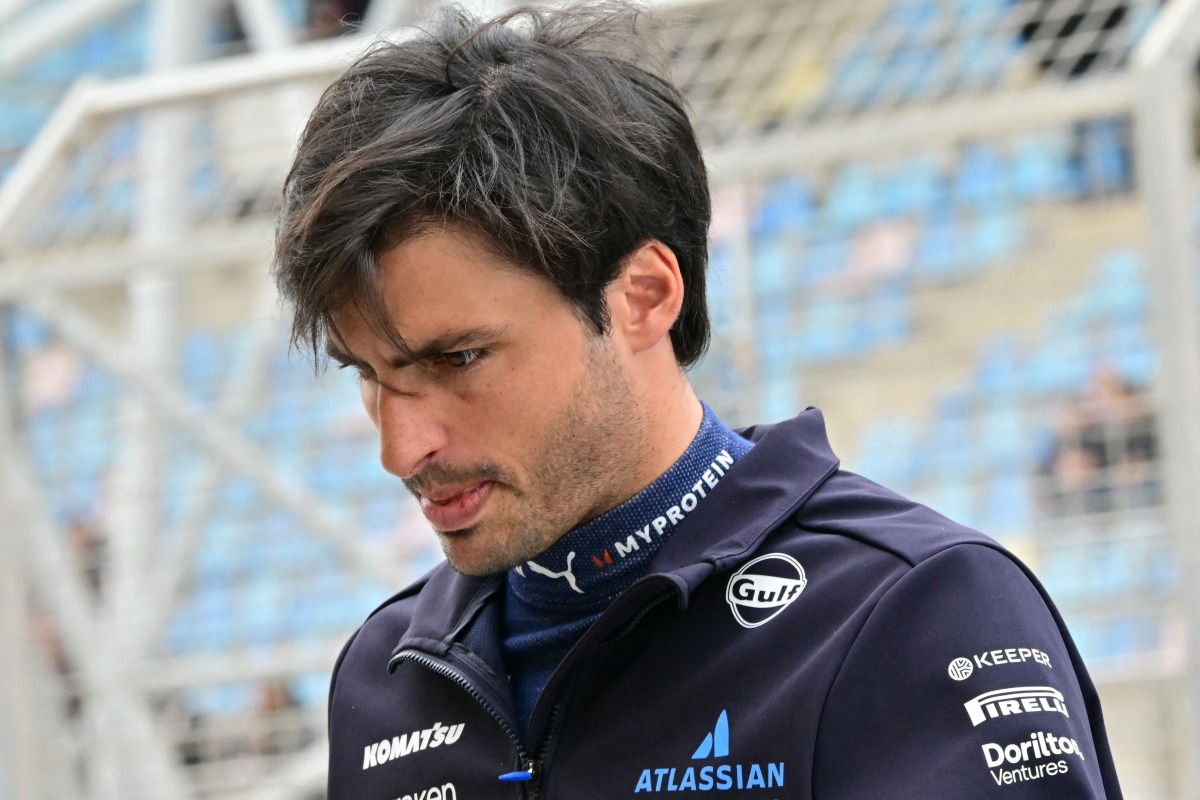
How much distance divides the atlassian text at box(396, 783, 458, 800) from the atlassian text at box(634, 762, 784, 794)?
0.20 m

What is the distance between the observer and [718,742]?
1200 millimetres

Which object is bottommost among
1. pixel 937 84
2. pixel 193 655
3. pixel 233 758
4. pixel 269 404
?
pixel 233 758

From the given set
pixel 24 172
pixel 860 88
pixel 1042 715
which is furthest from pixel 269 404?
pixel 1042 715

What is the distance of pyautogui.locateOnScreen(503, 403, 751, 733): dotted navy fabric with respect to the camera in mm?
1352

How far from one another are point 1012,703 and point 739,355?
68.1 inches

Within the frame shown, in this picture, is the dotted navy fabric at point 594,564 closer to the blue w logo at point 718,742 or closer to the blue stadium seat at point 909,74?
the blue w logo at point 718,742

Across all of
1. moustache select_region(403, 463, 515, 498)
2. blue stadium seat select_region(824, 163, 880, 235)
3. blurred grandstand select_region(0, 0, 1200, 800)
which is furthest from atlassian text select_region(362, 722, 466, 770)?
blue stadium seat select_region(824, 163, 880, 235)

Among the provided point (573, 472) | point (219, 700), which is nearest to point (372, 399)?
point (573, 472)

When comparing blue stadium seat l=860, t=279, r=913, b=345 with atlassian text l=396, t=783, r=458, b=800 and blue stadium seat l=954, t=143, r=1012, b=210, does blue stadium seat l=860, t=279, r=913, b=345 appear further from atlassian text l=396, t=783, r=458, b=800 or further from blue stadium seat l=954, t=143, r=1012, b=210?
atlassian text l=396, t=783, r=458, b=800

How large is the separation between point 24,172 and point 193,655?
94 centimetres

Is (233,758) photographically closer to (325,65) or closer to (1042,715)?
(325,65)

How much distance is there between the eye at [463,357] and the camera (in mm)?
1300

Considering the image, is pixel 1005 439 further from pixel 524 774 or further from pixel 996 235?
pixel 524 774

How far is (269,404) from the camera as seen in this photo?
318 centimetres
